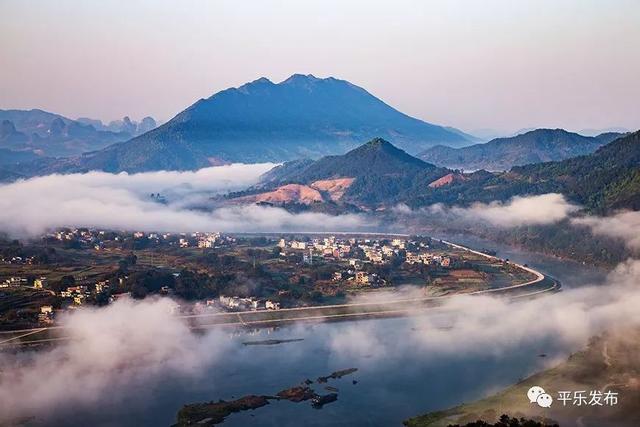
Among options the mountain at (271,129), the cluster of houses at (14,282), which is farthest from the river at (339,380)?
the mountain at (271,129)

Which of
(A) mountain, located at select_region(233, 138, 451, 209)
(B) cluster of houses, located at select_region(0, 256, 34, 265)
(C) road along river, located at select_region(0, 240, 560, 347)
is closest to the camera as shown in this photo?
(C) road along river, located at select_region(0, 240, 560, 347)

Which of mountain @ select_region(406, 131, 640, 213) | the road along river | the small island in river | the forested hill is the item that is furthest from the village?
mountain @ select_region(406, 131, 640, 213)

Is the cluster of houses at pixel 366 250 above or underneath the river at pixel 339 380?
above

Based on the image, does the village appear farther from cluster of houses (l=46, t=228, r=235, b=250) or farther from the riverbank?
the riverbank

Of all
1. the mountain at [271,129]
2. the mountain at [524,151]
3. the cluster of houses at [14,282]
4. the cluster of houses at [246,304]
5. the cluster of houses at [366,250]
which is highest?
the mountain at [271,129]

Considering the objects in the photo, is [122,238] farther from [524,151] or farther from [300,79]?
[300,79]

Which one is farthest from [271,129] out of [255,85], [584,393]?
[584,393]

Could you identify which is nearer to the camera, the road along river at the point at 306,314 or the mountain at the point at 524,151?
the road along river at the point at 306,314

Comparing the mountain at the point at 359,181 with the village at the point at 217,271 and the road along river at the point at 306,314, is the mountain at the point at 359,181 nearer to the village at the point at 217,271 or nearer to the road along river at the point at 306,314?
the village at the point at 217,271
